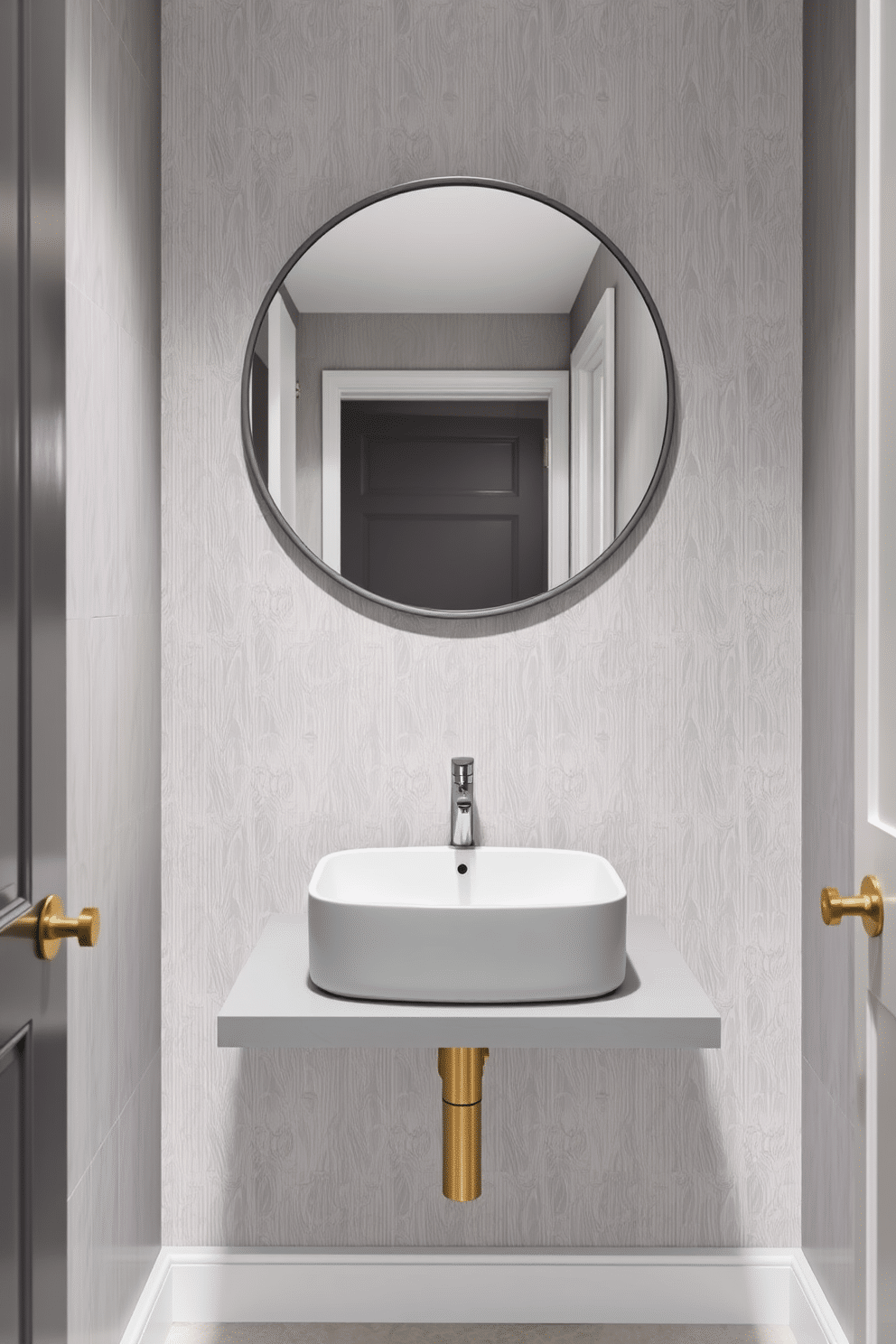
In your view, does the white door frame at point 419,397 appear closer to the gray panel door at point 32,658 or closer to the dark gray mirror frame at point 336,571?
the dark gray mirror frame at point 336,571

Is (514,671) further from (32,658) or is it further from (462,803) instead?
(32,658)

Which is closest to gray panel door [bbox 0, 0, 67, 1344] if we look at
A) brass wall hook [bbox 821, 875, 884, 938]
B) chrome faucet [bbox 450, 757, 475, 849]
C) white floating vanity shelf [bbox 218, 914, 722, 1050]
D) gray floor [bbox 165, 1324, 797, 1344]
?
white floating vanity shelf [bbox 218, 914, 722, 1050]

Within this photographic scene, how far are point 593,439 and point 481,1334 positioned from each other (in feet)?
5.23

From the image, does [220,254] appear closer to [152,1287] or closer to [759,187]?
[759,187]

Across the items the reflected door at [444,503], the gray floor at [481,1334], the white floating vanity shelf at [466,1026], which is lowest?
the gray floor at [481,1334]

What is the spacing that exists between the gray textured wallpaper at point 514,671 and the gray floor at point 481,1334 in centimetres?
15

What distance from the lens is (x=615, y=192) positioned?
213 centimetres

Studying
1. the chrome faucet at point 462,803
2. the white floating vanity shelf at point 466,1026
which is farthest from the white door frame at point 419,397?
the white floating vanity shelf at point 466,1026

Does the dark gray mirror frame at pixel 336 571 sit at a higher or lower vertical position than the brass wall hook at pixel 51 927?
higher

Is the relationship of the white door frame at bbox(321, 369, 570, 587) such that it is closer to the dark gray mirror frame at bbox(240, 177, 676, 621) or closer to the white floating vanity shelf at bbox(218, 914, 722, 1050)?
the dark gray mirror frame at bbox(240, 177, 676, 621)

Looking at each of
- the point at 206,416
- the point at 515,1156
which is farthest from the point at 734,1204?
the point at 206,416

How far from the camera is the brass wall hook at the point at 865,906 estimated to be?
1.19 metres

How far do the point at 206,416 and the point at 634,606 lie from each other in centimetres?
84

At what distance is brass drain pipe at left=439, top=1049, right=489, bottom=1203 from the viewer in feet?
6.19
